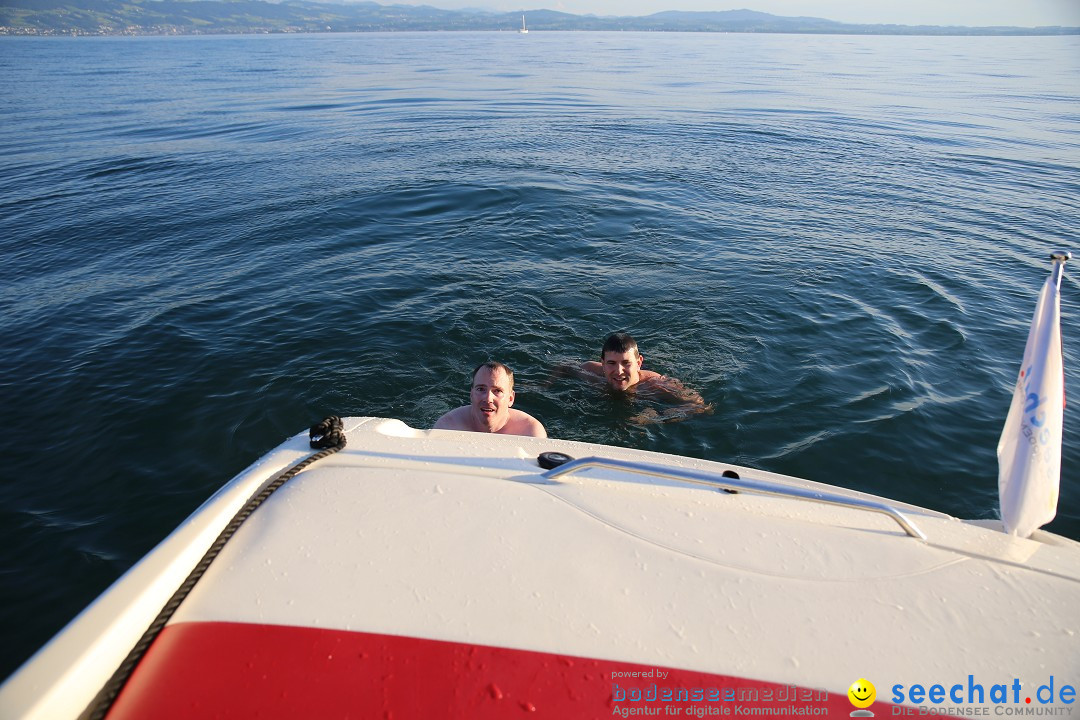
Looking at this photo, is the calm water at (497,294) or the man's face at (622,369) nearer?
the calm water at (497,294)

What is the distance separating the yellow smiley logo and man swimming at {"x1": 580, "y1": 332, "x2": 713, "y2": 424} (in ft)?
12.2

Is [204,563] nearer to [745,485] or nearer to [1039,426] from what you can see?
[745,485]

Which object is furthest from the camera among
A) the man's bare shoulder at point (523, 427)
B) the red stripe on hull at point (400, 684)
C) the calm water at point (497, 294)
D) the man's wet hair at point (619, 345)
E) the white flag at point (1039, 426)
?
the man's wet hair at point (619, 345)

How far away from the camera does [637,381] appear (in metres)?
5.79

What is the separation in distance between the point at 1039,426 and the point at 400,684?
101 inches

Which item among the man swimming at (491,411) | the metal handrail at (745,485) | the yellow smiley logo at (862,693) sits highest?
the metal handrail at (745,485)

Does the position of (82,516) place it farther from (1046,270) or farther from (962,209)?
(962,209)

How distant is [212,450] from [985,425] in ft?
21.6

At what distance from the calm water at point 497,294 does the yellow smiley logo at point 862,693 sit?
323 cm

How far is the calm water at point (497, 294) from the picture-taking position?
196 inches

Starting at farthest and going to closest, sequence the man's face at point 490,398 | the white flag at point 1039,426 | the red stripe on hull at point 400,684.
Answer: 1. the man's face at point 490,398
2. the white flag at point 1039,426
3. the red stripe on hull at point 400,684

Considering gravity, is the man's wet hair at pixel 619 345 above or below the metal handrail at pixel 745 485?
below

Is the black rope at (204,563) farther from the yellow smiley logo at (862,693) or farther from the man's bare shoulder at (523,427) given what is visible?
the yellow smiley logo at (862,693)

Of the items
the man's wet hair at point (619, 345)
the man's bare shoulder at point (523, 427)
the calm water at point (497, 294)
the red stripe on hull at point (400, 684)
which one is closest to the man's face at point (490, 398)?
the man's bare shoulder at point (523, 427)
